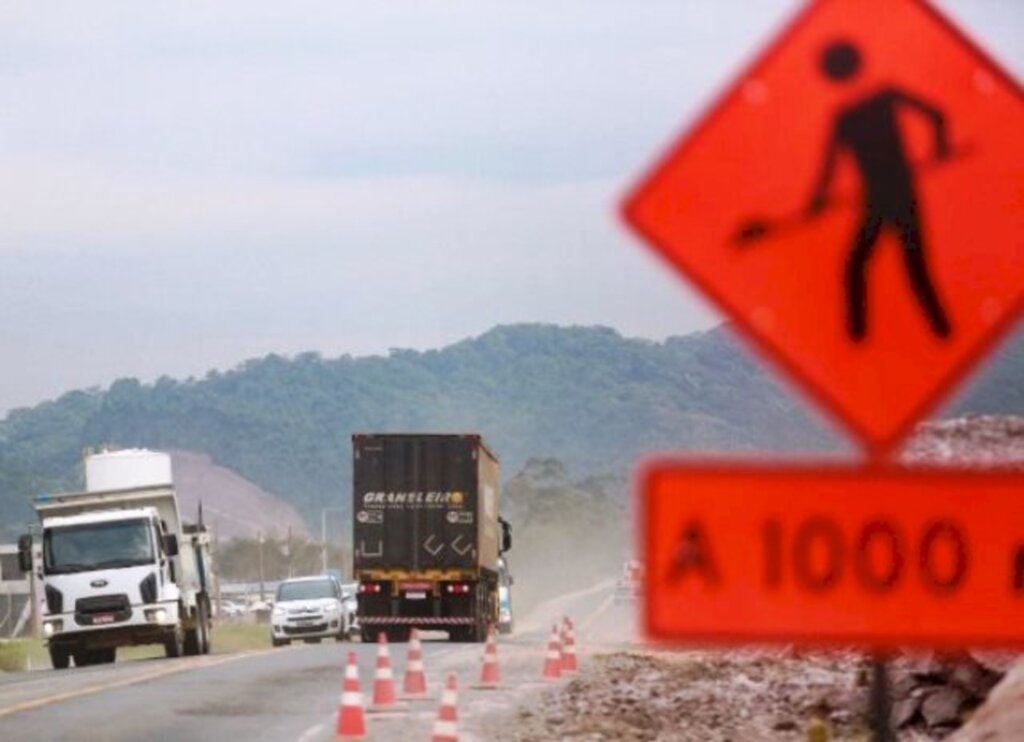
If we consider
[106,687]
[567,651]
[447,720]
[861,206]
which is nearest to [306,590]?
[567,651]

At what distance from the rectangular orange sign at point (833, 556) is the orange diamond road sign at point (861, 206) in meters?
0.20

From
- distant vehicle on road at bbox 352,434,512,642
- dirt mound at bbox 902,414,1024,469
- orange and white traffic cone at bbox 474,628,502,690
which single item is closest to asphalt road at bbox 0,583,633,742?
orange and white traffic cone at bbox 474,628,502,690

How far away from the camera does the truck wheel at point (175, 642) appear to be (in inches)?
1668

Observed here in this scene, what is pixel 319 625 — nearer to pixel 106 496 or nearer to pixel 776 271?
pixel 106 496

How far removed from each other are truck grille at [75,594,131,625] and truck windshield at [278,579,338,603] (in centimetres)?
1748

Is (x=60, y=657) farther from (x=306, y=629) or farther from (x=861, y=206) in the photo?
(x=861, y=206)

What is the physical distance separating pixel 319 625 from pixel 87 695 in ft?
97.5

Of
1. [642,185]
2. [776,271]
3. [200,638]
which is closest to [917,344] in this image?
[776,271]

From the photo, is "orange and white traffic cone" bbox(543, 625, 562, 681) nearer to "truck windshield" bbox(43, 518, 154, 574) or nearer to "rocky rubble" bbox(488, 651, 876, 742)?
"rocky rubble" bbox(488, 651, 876, 742)

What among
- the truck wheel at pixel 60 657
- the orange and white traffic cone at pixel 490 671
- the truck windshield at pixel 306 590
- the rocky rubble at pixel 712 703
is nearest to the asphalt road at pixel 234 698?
the orange and white traffic cone at pixel 490 671

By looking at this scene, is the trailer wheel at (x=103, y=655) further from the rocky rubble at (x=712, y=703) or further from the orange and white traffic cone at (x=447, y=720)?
the orange and white traffic cone at (x=447, y=720)

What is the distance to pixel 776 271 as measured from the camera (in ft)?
20.9

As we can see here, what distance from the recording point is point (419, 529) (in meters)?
49.1

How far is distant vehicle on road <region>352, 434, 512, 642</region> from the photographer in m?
48.9
